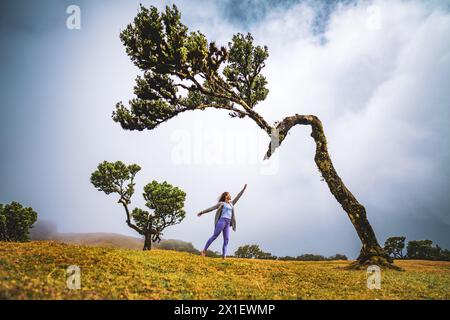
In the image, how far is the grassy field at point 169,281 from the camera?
719cm

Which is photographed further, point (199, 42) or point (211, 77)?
point (211, 77)

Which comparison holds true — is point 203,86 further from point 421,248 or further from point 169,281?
point 421,248

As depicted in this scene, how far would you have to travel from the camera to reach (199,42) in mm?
16469

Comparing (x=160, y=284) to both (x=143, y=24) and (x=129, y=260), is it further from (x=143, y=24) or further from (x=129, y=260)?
(x=143, y=24)

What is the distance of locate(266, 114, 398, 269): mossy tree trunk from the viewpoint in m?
15.3

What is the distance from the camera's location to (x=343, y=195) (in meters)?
16.8

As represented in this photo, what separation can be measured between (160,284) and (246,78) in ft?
53.0

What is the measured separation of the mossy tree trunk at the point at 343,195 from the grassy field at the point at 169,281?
2.89m

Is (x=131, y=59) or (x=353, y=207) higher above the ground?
(x=131, y=59)

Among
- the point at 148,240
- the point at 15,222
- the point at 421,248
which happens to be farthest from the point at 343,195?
the point at 15,222

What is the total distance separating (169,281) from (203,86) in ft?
43.6

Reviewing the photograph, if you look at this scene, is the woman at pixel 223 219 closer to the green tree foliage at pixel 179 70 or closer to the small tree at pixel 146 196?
the green tree foliage at pixel 179 70

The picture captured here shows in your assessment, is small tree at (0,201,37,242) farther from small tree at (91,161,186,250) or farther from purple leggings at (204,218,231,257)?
purple leggings at (204,218,231,257)
